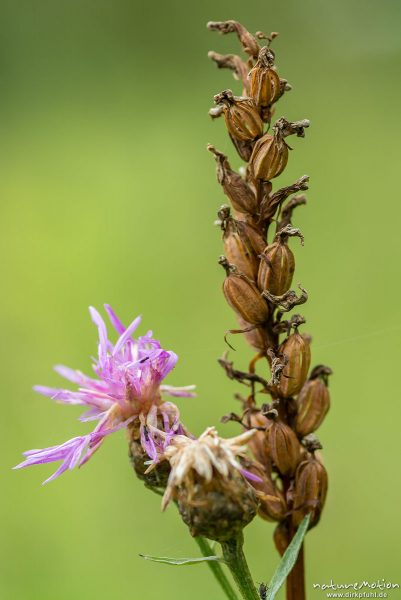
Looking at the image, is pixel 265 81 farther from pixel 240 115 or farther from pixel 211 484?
pixel 211 484

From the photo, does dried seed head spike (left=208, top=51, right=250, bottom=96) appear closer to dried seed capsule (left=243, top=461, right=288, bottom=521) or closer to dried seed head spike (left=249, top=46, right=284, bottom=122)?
dried seed head spike (left=249, top=46, right=284, bottom=122)

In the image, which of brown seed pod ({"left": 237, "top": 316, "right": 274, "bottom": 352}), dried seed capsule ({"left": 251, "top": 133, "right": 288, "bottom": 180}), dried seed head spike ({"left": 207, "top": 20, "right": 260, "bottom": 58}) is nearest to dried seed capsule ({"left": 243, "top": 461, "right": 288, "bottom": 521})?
brown seed pod ({"left": 237, "top": 316, "right": 274, "bottom": 352})

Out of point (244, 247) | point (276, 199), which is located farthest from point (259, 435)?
point (276, 199)

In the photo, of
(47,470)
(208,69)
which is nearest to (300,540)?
(47,470)

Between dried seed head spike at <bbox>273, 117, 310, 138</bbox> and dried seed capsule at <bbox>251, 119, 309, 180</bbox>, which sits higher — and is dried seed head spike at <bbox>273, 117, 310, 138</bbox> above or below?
above

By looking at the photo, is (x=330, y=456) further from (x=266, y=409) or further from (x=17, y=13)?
(x=17, y=13)

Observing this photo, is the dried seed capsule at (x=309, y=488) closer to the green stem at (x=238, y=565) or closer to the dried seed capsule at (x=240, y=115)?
the green stem at (x=238, y=565)
